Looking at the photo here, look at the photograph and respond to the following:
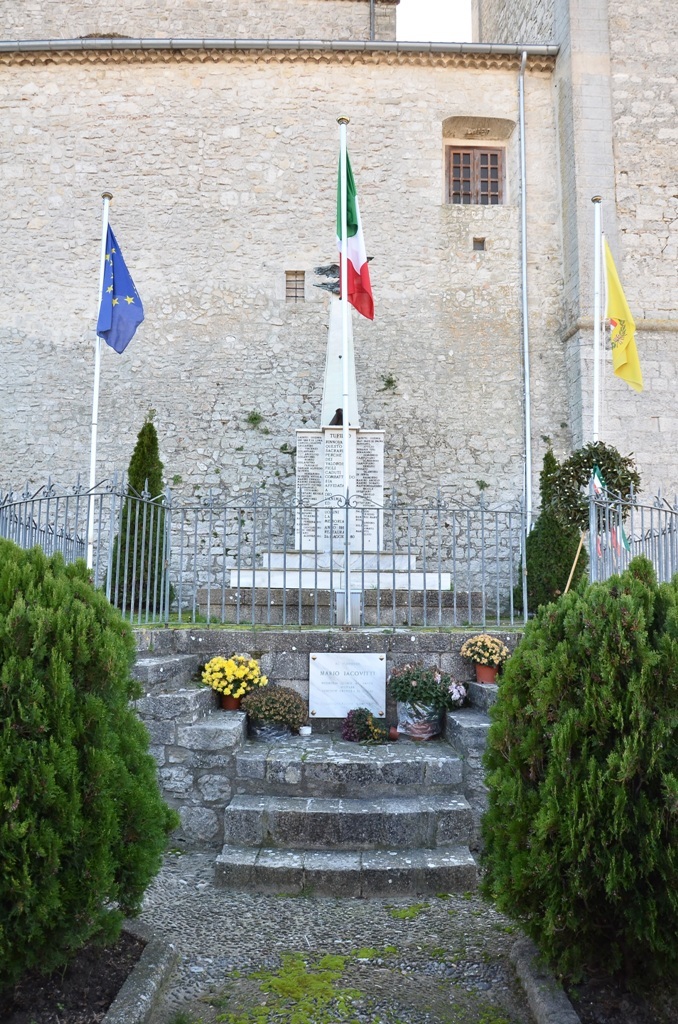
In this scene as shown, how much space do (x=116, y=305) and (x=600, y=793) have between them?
7.43 meters

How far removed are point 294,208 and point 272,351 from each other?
2420mm

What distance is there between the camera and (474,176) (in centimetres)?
1341

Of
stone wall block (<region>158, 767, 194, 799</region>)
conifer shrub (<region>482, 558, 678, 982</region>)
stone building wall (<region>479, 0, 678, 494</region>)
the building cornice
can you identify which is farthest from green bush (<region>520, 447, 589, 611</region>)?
the building cornice

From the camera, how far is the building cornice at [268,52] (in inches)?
497

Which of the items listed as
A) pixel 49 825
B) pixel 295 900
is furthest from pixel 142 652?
pixel 49 825

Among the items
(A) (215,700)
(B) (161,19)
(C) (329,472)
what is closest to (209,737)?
(A) (215,700)

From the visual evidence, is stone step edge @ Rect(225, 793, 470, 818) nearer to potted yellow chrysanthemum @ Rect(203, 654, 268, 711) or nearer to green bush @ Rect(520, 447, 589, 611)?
potted yellow chrysanthemum @ Rect(203, 654, 268, 711)

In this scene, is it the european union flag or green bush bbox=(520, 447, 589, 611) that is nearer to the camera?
the european union flag

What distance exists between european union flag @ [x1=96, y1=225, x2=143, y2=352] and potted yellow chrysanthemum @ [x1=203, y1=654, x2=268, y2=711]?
4360mm

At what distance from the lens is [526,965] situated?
9.84 feet

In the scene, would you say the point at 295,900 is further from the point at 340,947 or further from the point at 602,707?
the point at 602,707

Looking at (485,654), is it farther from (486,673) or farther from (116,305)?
(116,305)

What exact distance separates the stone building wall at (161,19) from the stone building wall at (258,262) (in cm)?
259

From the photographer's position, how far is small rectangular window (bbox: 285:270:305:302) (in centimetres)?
1264
